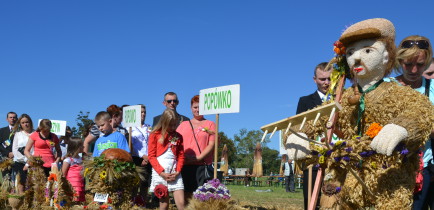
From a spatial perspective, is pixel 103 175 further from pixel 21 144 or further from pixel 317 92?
pixel 21 144

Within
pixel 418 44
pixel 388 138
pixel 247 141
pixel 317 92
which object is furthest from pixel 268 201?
pixel 247 141

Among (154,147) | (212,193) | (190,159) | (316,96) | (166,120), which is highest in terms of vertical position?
(316,96)

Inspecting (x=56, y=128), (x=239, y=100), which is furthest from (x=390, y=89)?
(x=56, y=128)

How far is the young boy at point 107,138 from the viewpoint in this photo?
775 cm

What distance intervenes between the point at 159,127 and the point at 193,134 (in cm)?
61

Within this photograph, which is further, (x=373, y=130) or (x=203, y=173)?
(x=203, y=173)

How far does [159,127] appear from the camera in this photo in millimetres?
6961

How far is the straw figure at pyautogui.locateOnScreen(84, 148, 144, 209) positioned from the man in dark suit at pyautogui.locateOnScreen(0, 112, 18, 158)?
5.69 m

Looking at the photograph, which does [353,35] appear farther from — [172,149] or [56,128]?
[56,128]

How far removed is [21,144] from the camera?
10.3 m

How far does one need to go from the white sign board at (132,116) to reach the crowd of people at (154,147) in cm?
13

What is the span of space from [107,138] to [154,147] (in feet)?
4.07

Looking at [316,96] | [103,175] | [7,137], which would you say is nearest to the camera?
[316,96]

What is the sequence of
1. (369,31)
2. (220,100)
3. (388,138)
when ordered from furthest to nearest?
(220,100)
(369,31)
(388,138)
